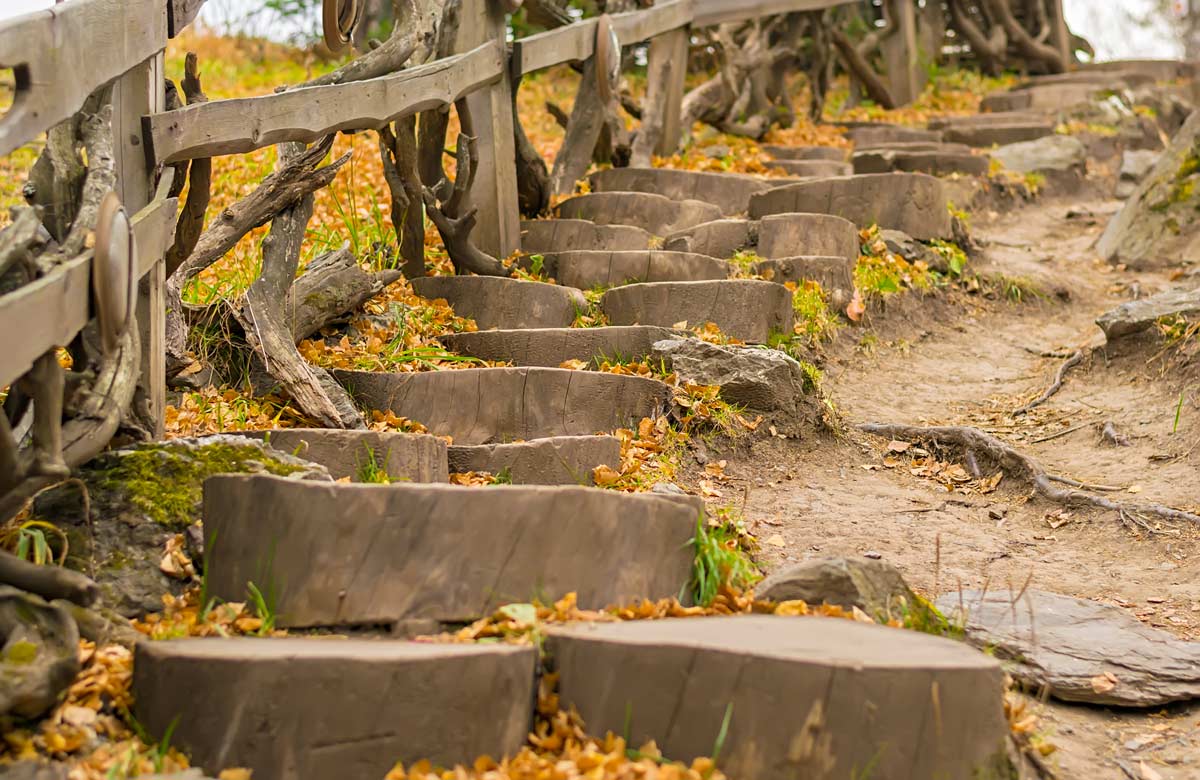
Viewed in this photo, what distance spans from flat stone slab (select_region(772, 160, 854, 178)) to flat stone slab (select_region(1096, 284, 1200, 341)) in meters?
3.71

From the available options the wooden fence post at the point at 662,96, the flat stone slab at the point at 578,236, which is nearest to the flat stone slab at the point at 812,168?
the wooden fence post at the point at 662,96

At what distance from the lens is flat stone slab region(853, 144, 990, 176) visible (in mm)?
9773

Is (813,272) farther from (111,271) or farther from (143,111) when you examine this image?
(111,271)

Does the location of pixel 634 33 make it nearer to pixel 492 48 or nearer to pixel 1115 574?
pixel 492 48

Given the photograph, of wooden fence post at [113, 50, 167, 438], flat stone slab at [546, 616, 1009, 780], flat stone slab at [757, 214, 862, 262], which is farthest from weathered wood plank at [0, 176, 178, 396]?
flat stone slab at [757, 214, 862, 262]

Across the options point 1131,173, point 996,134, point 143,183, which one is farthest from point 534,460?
point 996,134

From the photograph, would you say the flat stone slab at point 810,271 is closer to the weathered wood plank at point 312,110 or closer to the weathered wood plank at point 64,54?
the weathered wood plank at point 312,110

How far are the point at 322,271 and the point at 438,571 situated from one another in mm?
2622

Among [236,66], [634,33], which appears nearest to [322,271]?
[634,33]

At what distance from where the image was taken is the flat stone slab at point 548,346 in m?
5.75

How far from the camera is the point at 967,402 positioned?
659cm

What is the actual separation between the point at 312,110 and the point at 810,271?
Answer: 303 cm

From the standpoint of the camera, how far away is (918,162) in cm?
989

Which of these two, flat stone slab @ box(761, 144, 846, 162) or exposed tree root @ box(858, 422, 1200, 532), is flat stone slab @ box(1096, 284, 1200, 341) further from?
flat stone slab @ box(761, 144, 846, 162)
